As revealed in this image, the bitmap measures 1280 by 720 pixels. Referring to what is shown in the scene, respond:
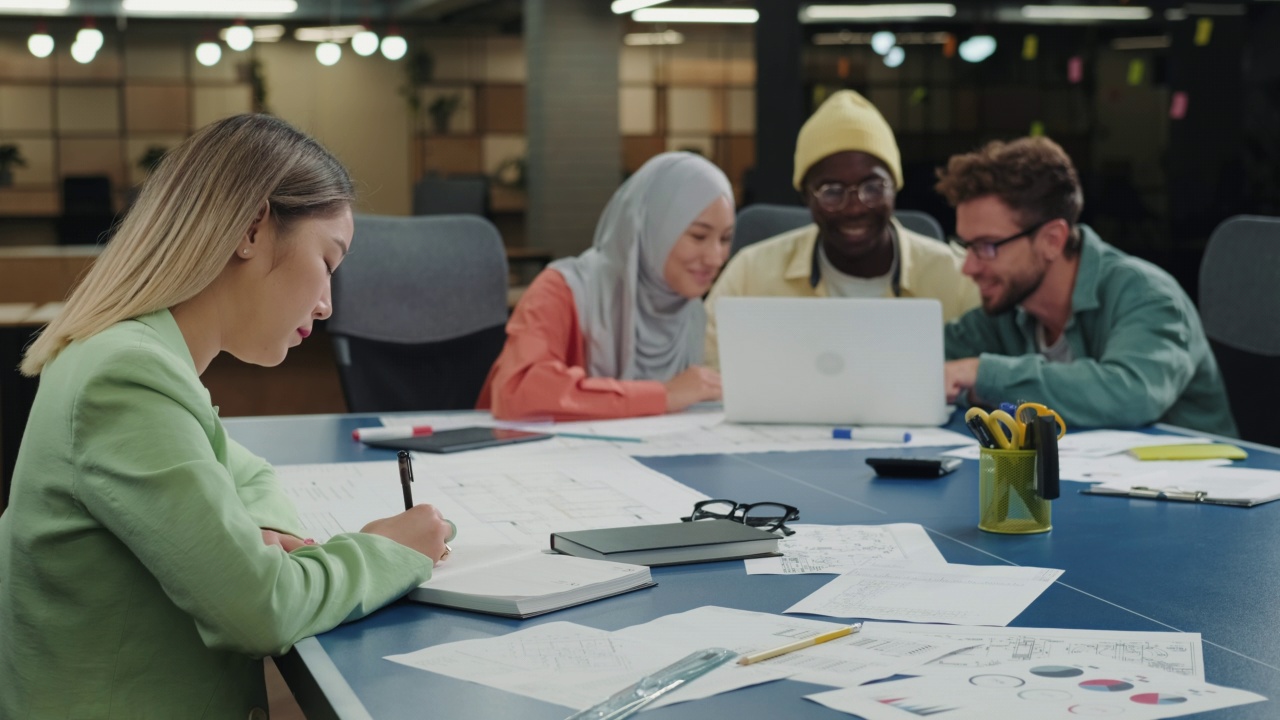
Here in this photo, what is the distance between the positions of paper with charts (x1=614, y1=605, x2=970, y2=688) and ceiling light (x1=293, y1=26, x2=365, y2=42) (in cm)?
890

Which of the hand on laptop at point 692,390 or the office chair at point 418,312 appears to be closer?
the hand on laptop at point 692,390

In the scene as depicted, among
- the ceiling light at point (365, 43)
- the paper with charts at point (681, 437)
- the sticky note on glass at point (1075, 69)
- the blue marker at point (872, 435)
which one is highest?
the ceiling light at point (365, 43)

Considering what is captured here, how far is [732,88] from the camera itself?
921cm

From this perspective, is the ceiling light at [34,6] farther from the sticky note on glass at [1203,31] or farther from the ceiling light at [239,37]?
the sticky note on glass at [1203,31]

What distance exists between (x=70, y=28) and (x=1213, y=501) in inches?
336

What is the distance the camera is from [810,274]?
10.6 feet

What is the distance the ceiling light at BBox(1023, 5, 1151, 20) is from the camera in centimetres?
576

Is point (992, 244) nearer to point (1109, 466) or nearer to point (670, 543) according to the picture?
point (1109, 466)

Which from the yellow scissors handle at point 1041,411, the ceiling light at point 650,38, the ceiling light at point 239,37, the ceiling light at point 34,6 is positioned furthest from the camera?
the ceiling light at point 650,38

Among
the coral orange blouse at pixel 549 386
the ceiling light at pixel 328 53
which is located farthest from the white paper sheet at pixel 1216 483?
the ceiling light at pixel 328 53

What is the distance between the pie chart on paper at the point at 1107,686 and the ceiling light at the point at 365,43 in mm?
9253

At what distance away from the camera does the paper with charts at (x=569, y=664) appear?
1012mm

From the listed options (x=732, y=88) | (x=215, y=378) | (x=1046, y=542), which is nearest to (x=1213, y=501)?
(x=1046, y=542)

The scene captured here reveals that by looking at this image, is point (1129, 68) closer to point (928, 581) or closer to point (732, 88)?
point (732, 88)
